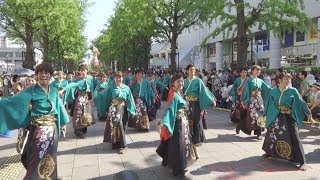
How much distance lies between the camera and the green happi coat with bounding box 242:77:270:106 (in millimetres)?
9312

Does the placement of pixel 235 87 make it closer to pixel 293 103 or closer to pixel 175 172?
pixel 293 103

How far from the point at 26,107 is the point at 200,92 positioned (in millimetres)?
3714

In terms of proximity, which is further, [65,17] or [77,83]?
[65,17]

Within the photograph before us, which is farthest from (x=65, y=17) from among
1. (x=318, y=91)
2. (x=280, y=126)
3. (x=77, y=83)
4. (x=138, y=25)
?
(x=280, y=126)

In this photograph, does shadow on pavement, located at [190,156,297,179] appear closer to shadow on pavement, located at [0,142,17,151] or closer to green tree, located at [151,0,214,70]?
shadow on pavement, located at [0,142,17,151]

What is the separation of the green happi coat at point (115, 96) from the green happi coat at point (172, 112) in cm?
240

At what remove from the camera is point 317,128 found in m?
10.4

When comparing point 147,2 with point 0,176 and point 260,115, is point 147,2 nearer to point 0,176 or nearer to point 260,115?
point 260,115

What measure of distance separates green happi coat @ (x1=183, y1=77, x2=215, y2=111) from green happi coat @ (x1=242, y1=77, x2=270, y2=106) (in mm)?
1767

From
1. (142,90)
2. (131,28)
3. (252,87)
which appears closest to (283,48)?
(131,28)

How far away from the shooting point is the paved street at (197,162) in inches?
257

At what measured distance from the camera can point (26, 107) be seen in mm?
5312

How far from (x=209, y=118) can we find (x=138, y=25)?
15.8 m

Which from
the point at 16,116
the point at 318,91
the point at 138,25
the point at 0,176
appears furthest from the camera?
the point at 138,25
